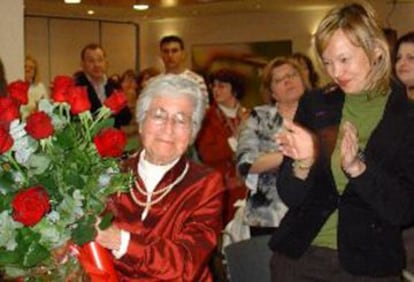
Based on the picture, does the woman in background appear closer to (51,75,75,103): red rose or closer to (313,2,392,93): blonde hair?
(313,2,392,93): blonde hair

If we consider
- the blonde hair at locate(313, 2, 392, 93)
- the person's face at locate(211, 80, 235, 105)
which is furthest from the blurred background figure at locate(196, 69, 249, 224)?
the blonde hair at locate(313, 2, 392, 93)

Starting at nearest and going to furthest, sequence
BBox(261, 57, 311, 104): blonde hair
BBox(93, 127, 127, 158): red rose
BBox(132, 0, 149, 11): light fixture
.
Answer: BBox(93, 127, 127, 158): red rose < BBox(261, 57, 311, 104): blonde hair < BBox(132, 0, 149, 11): light fixture

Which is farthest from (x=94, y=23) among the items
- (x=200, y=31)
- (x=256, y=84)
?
(x=256, y=84)

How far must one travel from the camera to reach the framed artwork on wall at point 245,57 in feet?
41.2

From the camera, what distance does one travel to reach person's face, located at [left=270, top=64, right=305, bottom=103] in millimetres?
3355

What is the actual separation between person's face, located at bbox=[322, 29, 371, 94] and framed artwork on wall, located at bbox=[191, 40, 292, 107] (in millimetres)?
10348

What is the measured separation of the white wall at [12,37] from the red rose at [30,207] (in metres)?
2.96

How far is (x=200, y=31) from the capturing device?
522 inches

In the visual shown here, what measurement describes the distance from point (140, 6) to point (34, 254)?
9.86 meters

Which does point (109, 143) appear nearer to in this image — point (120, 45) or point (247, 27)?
point (247, 27)

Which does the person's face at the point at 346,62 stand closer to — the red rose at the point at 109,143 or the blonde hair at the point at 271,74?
the red rose at the point at 109,143

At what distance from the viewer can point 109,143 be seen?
4.58ft

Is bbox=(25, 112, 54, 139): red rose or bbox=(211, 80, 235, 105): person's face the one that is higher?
bbox=(25, 112, 54, 139): red rose

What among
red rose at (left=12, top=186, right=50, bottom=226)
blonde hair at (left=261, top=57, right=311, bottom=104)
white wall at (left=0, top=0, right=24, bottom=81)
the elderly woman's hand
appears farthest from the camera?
white wall at (left=0, top=0, right=24, bottom=81)
